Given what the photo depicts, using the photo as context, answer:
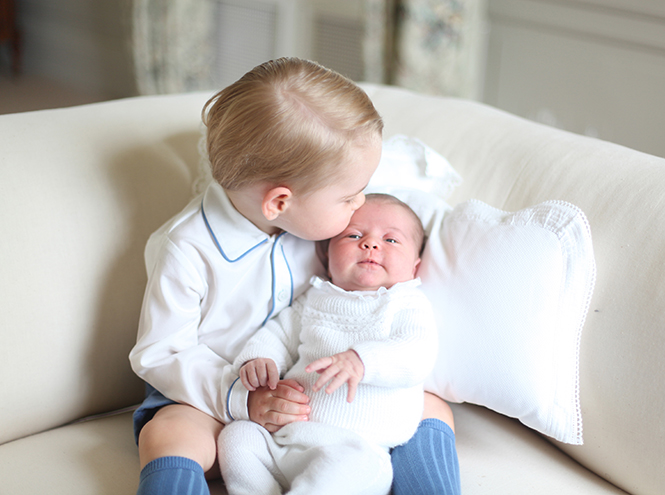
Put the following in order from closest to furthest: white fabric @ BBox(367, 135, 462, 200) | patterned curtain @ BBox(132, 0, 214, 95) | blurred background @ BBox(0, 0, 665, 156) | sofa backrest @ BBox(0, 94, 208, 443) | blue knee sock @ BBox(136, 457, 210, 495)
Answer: blue knee sock @ BBox(136, 457, 210, 495) < sofa backrest @ BBox(0, 94, 208, 443) < white fabric @ BBox(367, 135, 462, 200) < blurred background @ BBox(0, 0, 665, 156) < patterned curtain @ BBox(132, 0, 214, 95)

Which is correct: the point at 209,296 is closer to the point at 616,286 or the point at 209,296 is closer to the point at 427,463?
the point at 427,463

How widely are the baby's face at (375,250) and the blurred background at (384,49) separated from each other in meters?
1.38

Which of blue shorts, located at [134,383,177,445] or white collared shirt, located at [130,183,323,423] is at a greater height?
white collared shirt, located at [130,183,323,423]

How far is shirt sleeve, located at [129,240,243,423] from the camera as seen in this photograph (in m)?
0.94

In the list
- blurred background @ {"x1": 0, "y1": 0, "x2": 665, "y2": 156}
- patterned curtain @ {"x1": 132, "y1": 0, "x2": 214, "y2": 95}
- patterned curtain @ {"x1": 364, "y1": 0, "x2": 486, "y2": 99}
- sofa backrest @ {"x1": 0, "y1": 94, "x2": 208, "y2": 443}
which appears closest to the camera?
sofa backrest @ {"x1": 0, "y1": 94, "x2": 208, "y2": 443}

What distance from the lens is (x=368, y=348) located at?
860 mm

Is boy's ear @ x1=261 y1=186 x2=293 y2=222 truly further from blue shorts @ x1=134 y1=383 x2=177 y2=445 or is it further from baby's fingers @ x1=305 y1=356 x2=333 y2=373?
blue shorts @ x1=134 y1=383 x2=177 y2=445

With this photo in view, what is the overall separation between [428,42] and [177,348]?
70.1 inches

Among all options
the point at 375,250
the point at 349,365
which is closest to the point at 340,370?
the point at 349,365

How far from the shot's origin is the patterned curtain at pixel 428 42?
227 centimetres

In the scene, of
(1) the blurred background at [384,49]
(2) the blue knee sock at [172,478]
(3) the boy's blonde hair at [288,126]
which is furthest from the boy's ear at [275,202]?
(1) the blurred background at [384,49]

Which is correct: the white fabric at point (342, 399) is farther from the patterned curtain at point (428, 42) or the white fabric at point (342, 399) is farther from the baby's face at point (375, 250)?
the patterned curtain at point (428, 42)

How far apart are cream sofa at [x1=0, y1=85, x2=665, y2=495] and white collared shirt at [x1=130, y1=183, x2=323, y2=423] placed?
123mm

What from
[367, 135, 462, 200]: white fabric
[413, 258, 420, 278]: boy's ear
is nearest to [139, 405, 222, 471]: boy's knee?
[413, 258, 420, 278]: boy's ear
